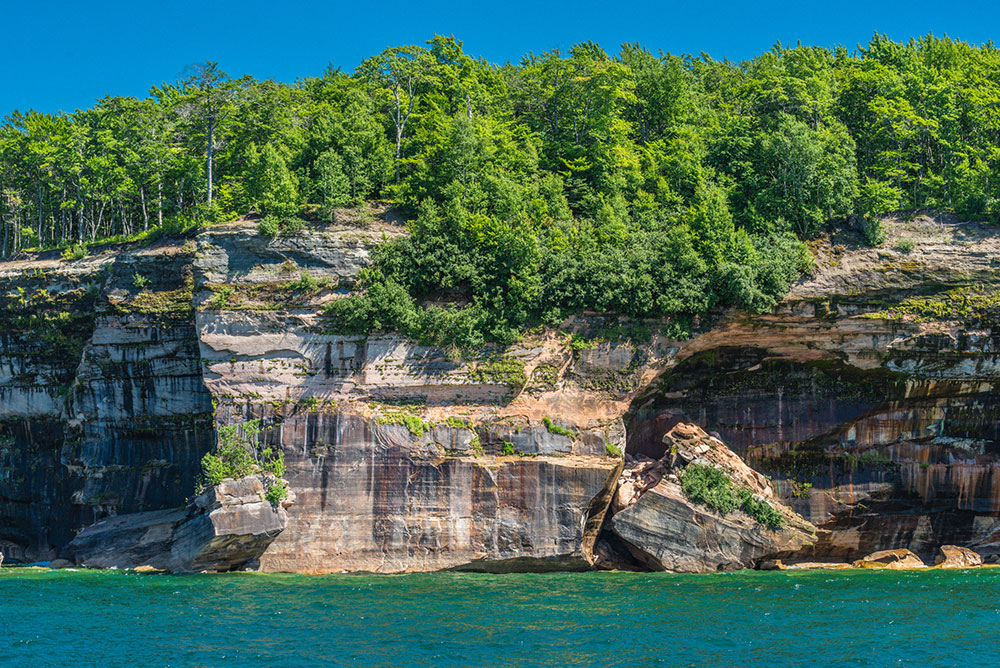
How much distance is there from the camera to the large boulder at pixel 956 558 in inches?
1663

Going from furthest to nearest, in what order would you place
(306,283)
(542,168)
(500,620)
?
(542,168) → (306,283) → (500,620)

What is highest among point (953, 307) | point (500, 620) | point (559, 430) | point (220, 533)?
point (953, 307)

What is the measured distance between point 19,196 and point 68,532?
20090mm

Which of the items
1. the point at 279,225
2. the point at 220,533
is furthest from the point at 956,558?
the point at 279,225

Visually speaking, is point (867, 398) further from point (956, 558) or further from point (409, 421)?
point (409, 421)

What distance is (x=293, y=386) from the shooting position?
4019 cm

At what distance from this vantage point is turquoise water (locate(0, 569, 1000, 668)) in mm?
24344

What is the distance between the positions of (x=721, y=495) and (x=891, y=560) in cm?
969

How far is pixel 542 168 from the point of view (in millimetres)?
49438

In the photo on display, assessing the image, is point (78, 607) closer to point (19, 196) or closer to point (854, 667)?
point (854, 667)

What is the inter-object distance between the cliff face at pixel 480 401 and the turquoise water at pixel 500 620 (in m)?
2.87

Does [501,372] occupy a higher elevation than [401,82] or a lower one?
lower

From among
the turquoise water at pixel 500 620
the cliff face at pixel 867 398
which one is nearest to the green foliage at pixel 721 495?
the turquoise water at pixel 500 620

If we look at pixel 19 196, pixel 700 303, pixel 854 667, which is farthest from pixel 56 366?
pixel 854 667
